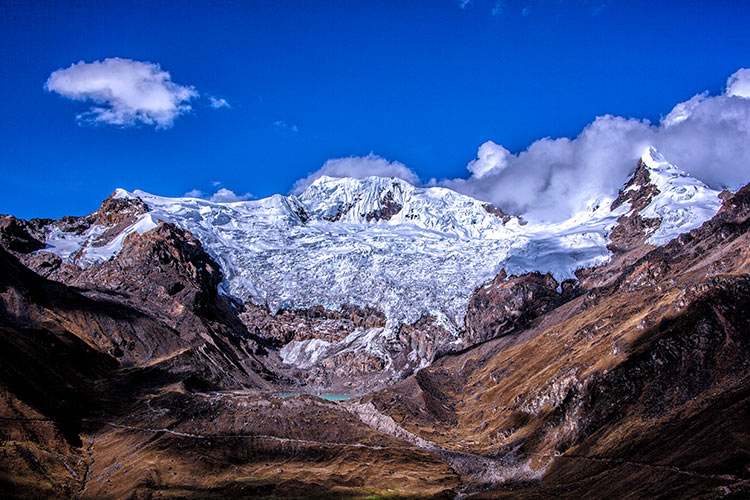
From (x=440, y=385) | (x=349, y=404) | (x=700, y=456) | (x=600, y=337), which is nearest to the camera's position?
(x=700, y=456)

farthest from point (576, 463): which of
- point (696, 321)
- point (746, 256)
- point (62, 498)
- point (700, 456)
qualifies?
point (62, 498)

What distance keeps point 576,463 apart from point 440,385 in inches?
3219

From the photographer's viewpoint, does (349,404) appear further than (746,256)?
Yes

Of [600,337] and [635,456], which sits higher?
[600,337]

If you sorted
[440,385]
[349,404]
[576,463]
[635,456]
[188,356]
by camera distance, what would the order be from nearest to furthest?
[635,456]
[576,463]
[349,404]
[440,385]
[188,356]

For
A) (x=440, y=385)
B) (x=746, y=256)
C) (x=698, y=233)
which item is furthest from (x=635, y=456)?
(x=698, y=233)

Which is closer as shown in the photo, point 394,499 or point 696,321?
point 394,499

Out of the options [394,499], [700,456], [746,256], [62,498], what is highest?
[62,498]

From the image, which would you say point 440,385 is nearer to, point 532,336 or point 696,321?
point 532,336

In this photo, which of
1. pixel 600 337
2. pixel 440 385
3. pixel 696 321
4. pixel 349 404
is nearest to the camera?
pixel 696 321

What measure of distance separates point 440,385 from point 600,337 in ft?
183

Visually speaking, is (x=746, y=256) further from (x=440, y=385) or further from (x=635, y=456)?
(x=440, y=385)

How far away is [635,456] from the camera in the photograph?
7125 centimetres

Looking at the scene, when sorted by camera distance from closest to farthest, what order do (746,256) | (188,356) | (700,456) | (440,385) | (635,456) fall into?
(700,456) < (635,456) < (746,256) < (440,385) < (188,356)
